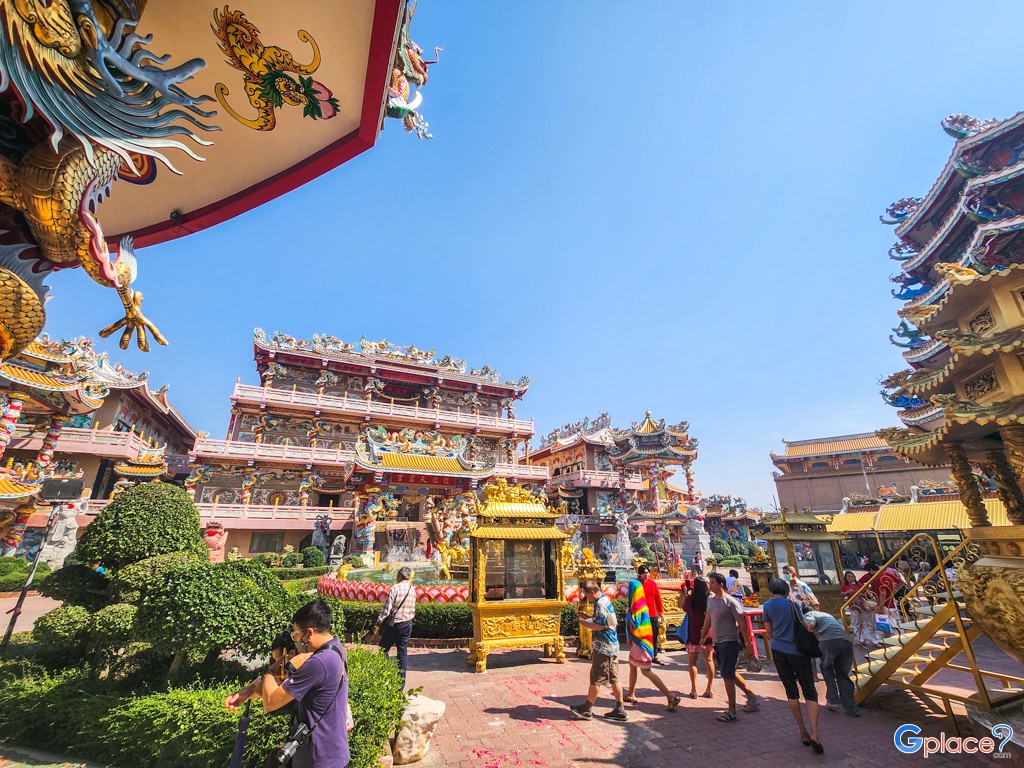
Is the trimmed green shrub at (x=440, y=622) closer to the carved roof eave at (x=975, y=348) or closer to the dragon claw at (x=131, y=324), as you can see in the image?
the dragon claw at (x=131, y=324)

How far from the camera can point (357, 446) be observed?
19.9 m

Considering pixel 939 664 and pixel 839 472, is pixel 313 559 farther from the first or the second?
pixel 839 472

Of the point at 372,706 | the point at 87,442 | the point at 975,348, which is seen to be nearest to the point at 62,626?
the point at 372,706

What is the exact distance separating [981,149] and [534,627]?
2253cm

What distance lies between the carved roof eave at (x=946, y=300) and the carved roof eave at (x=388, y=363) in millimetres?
26391

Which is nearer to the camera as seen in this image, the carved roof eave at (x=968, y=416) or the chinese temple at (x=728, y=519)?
the carved roof eave at (x=968, y=416)

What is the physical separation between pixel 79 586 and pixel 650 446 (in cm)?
3364

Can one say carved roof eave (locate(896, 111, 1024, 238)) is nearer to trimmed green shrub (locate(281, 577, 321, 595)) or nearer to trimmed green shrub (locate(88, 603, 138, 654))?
trimmed green shrub (locate(88, 603, 138, 654))

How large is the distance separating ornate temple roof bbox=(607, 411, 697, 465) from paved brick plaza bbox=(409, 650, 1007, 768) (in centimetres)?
2852

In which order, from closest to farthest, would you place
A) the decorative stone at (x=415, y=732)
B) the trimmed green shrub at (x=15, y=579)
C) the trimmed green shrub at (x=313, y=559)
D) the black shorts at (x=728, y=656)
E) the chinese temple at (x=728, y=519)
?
the decorative stone at (x=415, y=732) → the black shorts at (x=728, y=656) → the trimmed green shrub at (x=15, y=579) → the trimmed green shrub at (x=313, y=559) → the chinese temple at (x=728, y=519)

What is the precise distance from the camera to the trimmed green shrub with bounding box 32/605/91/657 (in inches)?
176

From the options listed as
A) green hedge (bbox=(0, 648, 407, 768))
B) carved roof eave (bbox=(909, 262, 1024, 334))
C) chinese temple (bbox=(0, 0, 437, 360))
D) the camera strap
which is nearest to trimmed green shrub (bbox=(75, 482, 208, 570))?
green hedge (bbox=(0, 648, 407, 768))

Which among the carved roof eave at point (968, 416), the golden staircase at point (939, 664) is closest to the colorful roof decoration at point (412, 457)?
the golden staircase at point (939, 664)

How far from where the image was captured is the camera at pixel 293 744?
221cm
